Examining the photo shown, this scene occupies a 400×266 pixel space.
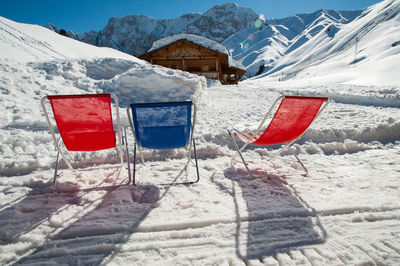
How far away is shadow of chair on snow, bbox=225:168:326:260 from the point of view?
1.50 metres

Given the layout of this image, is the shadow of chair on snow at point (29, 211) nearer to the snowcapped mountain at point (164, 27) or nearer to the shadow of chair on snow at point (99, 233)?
the shadow of chair on snow at point (99, 233)

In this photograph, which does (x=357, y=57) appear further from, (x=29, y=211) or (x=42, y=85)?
(x=29, y=211)

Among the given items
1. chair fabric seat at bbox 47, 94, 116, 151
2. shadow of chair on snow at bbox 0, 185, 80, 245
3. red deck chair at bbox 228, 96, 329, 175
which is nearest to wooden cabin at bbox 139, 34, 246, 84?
red deck chair at bbox 228, 96, 329, 175

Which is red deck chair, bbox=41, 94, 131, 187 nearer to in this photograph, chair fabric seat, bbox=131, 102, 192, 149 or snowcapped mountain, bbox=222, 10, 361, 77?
chair fabric seat, bbox=131, 102, 192, 149

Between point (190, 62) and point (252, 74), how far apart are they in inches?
2405

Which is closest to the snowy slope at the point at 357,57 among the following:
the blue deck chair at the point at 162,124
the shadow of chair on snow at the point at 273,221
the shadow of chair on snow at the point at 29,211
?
the shadow of chair on snow at the point at 273,221

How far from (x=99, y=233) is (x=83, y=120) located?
3.93 ft

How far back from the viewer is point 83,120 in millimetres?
2262

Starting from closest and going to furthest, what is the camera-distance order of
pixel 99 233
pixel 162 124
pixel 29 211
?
pixel 99 233 < pixel 29 211 < pixel 162 124

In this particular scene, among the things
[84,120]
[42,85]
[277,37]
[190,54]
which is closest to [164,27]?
[277,37]

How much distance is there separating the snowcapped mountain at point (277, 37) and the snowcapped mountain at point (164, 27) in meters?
11.0

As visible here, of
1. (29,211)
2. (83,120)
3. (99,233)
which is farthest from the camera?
(83,120)

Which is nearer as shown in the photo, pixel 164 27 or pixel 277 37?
pixel 277 37

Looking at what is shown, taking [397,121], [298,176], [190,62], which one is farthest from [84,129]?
[190,62]
